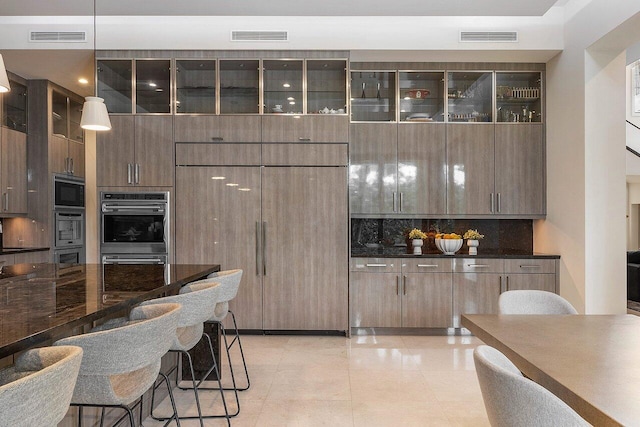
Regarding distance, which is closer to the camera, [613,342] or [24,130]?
[613,342]

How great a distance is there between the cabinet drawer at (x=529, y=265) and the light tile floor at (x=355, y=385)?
0.83 m

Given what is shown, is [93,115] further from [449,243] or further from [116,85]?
[449,243]

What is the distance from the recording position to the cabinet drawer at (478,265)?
15.9 feet

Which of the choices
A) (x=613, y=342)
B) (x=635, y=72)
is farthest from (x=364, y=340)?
(x=635, y=72)

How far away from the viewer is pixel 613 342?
1.71 metres

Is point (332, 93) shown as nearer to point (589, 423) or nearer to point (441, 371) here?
point (441, 371)

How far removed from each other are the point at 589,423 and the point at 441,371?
2693 mm

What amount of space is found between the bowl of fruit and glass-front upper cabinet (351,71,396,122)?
4.77ft

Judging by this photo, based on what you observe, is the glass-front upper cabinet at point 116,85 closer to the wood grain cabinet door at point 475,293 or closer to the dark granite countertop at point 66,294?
the dark granite countertop at point 66,294

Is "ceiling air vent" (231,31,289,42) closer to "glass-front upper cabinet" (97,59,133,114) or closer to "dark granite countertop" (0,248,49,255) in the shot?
"glass-front upper cabinet" (97,59,133,114)

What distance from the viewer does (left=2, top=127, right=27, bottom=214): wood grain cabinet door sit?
534cm

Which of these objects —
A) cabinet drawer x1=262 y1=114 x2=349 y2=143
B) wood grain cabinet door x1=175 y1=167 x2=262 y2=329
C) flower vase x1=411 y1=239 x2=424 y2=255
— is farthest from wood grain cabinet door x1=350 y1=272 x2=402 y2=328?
cabinet drawer x1=262 y1=114 x2=349 y2=143

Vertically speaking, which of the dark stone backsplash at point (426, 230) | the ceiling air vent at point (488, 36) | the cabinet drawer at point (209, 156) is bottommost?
the dark stone backsplash at point (426, 230)

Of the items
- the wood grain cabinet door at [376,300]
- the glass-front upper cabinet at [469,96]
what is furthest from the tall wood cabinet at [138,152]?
the glass-front upper cabinet at [469,96]
